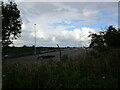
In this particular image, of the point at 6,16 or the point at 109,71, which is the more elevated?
the point at 6,16

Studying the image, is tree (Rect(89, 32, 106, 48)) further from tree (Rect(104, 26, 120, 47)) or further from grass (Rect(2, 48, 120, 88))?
grass (Rect(2, 48, 120, 88))

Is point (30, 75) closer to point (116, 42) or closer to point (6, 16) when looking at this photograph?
point (116, 42)

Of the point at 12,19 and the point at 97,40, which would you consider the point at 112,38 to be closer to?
the point at 97,40

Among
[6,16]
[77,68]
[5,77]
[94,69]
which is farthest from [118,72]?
[6,16]

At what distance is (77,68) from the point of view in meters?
7.15

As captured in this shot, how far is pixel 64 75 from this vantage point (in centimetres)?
639

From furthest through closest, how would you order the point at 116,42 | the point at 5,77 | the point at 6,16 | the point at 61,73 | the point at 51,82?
the point at 6,16 < the point at 116,42 < the point at 61,73 < the point at 5,77 < the point at 51,82

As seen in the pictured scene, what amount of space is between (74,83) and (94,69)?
1589mm

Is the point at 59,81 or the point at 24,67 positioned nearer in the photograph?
the point at 59,81

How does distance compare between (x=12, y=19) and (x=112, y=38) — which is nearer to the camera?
(x=112, y=38)

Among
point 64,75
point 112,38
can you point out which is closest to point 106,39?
point 112,38

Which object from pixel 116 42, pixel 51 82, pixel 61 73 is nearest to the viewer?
pixel 51 82

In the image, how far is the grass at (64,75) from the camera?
5.93 m

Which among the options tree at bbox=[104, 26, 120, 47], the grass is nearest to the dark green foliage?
tree at bbox=[104, 26, 120, 47]
